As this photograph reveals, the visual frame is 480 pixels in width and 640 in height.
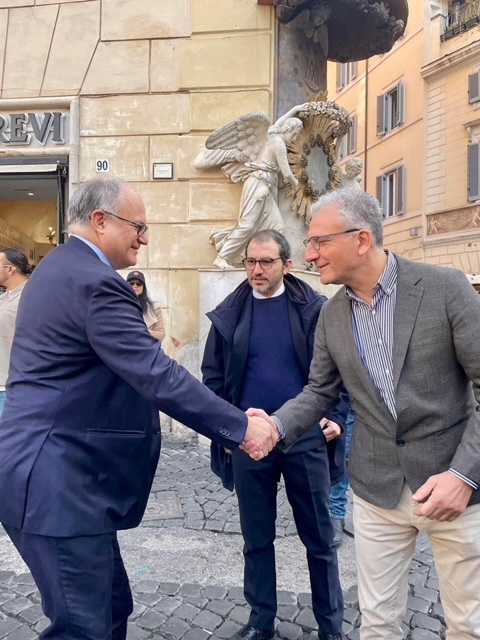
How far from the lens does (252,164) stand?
6.44 metres

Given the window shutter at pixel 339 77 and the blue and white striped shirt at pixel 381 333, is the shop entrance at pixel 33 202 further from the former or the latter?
the window shutter at pixel 339 77

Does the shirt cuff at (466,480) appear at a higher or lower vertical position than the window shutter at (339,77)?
lower

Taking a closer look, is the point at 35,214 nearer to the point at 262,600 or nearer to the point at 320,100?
the point at 320,100

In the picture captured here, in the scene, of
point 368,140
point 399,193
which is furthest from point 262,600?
point 368,140

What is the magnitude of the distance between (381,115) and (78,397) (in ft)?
81.4

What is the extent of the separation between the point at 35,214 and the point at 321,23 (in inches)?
211

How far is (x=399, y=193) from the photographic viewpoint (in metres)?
22.7

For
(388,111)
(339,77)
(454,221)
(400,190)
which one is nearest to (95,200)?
(454,221)

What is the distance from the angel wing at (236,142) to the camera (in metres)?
6.40

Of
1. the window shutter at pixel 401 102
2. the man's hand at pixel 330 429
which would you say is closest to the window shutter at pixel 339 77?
the window shutter at pixel 401 102

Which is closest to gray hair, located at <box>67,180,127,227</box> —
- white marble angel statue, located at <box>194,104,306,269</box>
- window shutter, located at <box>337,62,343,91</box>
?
white marble angel statue, located at <box>194,104,306,269</box>

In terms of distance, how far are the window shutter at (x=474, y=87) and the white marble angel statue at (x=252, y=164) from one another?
15.9 metres

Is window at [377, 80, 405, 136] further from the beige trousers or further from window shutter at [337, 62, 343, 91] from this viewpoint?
the beige trousers

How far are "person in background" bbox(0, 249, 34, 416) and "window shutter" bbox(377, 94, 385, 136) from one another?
22.1 m
